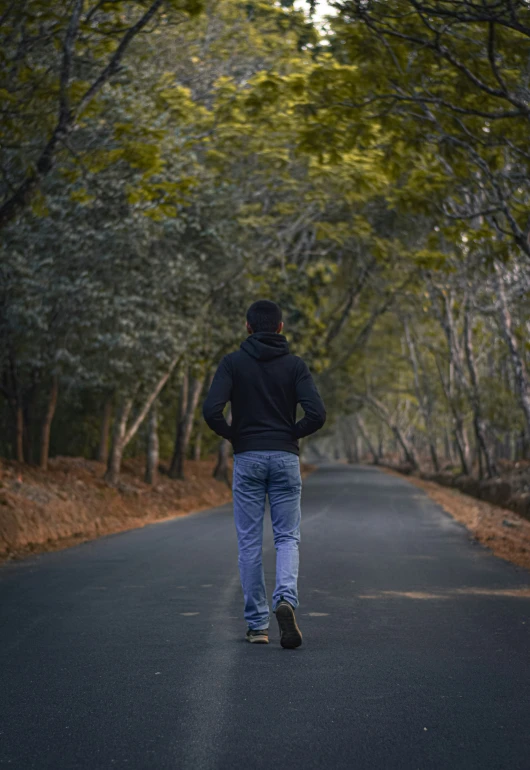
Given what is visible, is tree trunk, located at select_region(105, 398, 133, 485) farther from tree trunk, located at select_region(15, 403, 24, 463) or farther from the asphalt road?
the asphalt road

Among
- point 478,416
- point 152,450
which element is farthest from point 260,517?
point 478,416

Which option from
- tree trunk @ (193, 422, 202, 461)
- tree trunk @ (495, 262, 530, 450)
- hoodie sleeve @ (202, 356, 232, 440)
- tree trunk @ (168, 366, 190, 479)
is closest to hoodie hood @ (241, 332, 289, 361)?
hoodie sleeve @ (202, 356, 232, 440)

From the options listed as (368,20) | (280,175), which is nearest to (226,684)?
(368,20)

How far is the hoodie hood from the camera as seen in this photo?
6656 millimetres

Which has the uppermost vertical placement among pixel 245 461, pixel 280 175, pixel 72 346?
pixel 280 175

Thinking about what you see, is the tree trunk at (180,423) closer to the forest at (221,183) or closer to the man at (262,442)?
the forest at (221,183)

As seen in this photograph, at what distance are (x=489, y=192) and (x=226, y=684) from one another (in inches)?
437

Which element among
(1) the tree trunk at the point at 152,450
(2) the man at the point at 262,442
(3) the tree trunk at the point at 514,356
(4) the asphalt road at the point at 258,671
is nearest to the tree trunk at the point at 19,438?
(1) the tree trunk at the point at 152,450

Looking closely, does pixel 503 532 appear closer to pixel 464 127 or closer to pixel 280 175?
pixel 464 127

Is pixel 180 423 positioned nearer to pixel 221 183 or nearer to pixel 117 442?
pixel 117 442

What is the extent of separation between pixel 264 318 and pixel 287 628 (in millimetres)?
2246

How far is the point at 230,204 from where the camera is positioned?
21.2 metres

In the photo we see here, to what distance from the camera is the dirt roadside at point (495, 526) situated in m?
13.1

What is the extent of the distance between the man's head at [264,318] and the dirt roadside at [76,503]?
6357 mm
